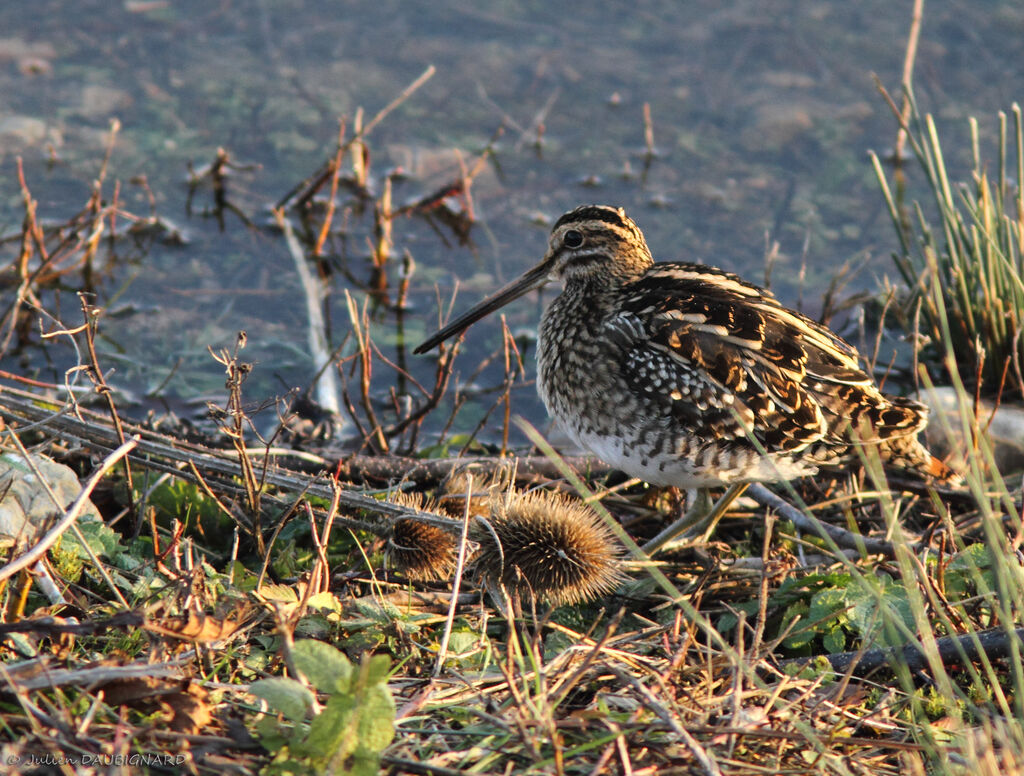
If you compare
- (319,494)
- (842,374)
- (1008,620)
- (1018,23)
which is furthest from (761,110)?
(1008,620)

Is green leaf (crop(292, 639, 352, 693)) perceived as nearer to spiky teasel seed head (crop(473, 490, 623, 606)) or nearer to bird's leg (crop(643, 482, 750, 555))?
spiky teasel seed head (crop(473, 490, 623, 606))

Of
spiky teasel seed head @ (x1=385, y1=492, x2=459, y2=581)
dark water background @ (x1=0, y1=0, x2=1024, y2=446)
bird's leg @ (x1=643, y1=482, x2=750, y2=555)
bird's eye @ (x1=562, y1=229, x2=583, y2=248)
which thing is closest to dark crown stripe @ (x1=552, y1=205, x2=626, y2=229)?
bird's eye @ (x1=562, y1=229, x2=583, y2=248)

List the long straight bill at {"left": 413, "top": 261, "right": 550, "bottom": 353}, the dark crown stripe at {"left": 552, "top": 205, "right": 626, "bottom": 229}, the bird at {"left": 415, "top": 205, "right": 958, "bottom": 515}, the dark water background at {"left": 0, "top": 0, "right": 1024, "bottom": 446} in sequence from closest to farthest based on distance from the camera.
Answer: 1. the bird at {"left": 415, "top": 205, "right": 958, "bottom": 515}
2. the dark crown stripe at {"left": 552, "top": 205, "right": 626, "bottom": 229}
3. the long straight bill at {"left": 413, "top": 261, "right": 550, "bottom": 353}
4. the dark water background at {"left": 0, "top": 0, "right": 1024, "bottom": 446}

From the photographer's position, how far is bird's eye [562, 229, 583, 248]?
14.1ft

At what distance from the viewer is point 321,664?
8.21 ft

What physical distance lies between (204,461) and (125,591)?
55 cm

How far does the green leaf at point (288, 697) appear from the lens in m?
2.44

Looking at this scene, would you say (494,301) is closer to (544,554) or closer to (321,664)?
(544,554)

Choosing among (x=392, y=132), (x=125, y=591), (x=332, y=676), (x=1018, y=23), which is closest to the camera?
(x=332, y=676)

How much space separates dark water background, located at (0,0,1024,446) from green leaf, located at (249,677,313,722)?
3085 millimetres

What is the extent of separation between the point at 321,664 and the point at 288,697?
102 mm

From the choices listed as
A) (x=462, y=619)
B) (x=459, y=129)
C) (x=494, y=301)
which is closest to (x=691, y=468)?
(x=462, y=619)

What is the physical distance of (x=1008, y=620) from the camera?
8.32ft

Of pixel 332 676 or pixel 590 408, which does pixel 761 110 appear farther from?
pixel 332 676
